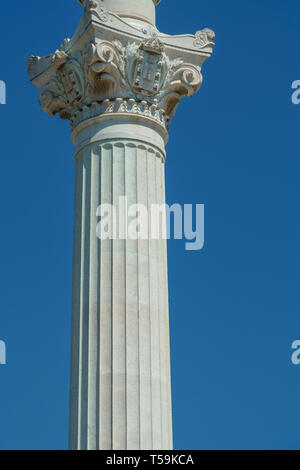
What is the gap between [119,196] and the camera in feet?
126

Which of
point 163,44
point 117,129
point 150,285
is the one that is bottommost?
point 150,285

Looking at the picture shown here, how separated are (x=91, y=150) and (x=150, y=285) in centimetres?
620

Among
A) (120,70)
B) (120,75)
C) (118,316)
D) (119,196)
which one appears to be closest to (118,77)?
(120,75)

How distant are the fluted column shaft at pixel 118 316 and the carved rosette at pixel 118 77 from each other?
1.43 meters

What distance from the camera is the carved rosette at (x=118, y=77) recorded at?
40.4m

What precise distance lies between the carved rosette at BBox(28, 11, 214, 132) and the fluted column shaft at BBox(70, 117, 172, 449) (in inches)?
56.3

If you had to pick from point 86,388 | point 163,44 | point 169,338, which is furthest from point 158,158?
point 86,388

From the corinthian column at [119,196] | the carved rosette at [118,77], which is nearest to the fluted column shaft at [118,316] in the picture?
the corinthian column at [119,196]

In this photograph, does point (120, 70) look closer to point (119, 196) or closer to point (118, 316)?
point (119, 196)

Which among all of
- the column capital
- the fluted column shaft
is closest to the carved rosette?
the column capital

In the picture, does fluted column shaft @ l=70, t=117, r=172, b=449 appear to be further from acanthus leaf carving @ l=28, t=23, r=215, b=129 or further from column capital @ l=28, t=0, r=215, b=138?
acanthus leaf carving @ l=28, t=23, r=215, b=129

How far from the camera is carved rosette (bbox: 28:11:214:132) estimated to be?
40.4m
